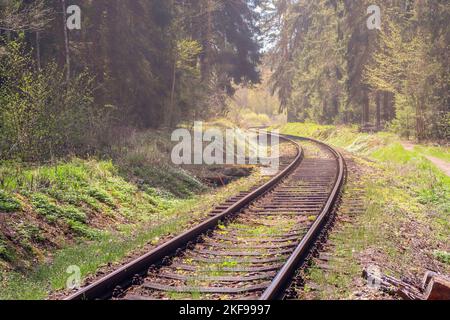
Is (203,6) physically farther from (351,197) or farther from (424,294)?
(424,294)

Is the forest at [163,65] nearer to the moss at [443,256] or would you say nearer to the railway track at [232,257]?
the railway track at [232,257]

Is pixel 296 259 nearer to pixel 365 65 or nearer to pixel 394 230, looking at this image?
pixel 394 230

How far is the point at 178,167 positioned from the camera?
618 inches

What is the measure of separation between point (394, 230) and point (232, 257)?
3734mm

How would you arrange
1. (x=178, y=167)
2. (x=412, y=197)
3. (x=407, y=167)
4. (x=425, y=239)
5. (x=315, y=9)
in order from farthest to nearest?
1. (x=315, y=9)
2. (x=407, y=167)
3. (x=178, y=167)
4. (x=412, y=197)
5. (x=425, y=239)

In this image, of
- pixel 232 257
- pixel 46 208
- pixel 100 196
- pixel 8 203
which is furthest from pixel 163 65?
pixel 232 257

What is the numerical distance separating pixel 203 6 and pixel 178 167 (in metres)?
16.8

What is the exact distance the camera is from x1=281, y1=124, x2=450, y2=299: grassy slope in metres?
6.16

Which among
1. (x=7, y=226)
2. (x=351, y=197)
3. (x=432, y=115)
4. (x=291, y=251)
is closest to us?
(x=291, y=251)

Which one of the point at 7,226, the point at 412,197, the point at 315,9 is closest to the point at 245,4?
the point at 315,9

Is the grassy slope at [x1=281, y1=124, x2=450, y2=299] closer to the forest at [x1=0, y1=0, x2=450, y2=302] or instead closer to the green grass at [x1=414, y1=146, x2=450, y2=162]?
the forest at [x1=0, y1=0, x2=450, y2=302]

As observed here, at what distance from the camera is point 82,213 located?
9227mm

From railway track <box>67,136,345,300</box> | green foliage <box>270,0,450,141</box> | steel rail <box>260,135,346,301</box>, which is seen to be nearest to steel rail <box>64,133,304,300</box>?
railway track <box>67,136,345,300</box>

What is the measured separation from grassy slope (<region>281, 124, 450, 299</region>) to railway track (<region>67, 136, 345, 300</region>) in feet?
1.77
